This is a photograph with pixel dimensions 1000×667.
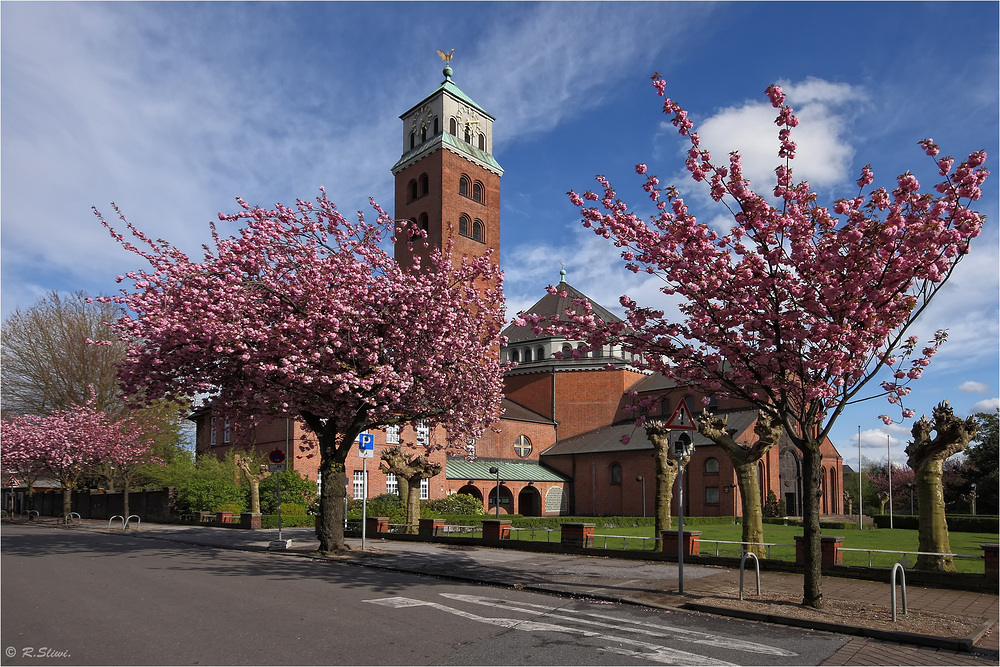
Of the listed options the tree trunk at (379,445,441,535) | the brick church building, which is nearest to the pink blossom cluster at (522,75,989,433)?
the tree trunk at (379,445,441,535)

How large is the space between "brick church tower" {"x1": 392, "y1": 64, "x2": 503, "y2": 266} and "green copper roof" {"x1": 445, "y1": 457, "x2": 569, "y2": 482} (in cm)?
1483

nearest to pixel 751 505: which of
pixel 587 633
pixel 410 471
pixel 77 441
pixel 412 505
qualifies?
pixel 587 633

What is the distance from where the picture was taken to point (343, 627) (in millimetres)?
8547

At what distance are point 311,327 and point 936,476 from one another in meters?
13.6

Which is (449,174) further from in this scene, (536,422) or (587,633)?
(587,633)

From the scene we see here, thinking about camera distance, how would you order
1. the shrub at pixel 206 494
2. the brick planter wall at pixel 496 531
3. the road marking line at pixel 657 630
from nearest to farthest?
1. the road marking line at pixel 657 630
2. the brick planter wall at pixel 496 531
3. the shrub at pixel 206 494

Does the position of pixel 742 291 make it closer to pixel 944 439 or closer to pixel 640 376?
pixel 944 439

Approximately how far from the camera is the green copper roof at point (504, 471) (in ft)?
152

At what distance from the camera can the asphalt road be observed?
7.28m

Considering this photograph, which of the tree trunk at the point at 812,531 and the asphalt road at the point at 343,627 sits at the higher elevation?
the tree trunk at the point at 812,531

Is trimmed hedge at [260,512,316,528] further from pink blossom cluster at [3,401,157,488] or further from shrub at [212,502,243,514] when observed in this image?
pink blossom cluster at [3,401,157,488]

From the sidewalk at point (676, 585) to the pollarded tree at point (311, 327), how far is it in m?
3.09

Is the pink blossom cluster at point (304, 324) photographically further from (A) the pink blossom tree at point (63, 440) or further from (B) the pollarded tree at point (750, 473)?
(A) the pink blossom tree at point (63, 440)

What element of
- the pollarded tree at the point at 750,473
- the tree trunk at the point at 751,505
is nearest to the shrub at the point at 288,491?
the pollarded tree at the point at 750,473
